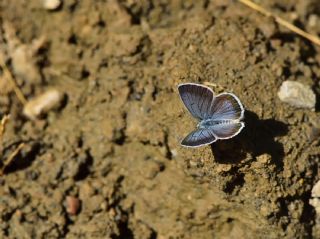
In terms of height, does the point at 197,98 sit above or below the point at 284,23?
below

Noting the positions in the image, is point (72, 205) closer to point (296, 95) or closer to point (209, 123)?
point (209, 123)

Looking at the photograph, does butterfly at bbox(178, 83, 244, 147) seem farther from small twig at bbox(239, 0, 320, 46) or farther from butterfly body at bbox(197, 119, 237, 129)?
small twig at bbox(239, 0, 320, 46)

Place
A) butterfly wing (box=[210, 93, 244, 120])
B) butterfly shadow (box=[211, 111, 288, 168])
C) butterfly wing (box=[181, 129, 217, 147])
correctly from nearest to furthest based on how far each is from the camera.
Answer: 1. butterfly wing (box=[181, 129, 217, 147])
2. butterfly wing (box=[210, 93, 244, 120])
3. butterfly shadow (box=[211, 111, 288, 168])

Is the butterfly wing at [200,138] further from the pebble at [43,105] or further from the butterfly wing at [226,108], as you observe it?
the pebble at [43,105]

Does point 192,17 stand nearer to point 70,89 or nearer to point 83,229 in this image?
point 70,89

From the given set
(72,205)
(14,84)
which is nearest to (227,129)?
(72,205)

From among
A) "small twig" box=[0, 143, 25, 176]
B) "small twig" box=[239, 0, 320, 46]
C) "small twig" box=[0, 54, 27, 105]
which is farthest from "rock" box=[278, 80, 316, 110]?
"small twig" box=[0, 54, 27, 105]

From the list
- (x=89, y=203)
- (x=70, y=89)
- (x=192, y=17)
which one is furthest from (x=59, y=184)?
(x=192, y=17)
